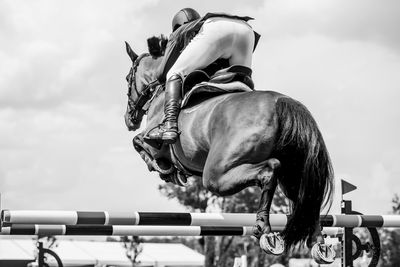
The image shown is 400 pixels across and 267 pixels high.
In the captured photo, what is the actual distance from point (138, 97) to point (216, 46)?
4.24ft

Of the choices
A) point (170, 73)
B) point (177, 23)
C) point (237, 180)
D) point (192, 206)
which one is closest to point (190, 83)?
point (170, 73)

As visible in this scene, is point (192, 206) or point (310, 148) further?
point (192, 206)

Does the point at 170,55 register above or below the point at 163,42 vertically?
below

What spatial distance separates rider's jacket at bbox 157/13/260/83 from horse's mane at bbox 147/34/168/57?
0.39 meters

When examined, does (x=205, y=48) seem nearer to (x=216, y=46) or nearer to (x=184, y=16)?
(x=216, y=46)

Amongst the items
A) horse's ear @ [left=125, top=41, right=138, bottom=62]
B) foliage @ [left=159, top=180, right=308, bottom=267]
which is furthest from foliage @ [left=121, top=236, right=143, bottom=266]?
horse's ear @ [left=125, top=41, right=138, bottom=62]

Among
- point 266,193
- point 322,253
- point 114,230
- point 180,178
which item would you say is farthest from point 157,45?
point 322,253

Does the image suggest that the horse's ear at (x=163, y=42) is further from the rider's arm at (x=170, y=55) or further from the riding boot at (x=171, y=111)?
the riding boot at (x=171, y=111)

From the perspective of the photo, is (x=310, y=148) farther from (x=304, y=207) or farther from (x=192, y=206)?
(x=192, y=206)

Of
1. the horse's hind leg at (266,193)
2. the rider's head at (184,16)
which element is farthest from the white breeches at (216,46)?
the horse's hind leg at (266,193)

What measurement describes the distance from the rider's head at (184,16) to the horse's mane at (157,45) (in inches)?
11.7

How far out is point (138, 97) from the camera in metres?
7.44

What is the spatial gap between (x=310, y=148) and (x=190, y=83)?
4.34 feet

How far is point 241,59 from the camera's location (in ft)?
21.3
